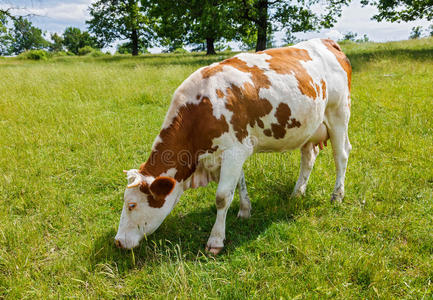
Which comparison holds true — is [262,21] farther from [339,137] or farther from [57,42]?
[57,42]

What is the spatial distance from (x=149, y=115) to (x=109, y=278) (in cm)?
473

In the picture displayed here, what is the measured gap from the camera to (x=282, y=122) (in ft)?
10.1

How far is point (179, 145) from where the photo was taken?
9.19 ft

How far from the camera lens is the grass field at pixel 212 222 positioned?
2.49 m

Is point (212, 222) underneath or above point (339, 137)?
underneath

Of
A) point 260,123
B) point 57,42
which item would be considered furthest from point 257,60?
point 57,42

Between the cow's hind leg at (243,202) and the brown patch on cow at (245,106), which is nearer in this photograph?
the brown patch on cow at (245,106)

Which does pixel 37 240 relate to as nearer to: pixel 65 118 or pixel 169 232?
pixel 169 232

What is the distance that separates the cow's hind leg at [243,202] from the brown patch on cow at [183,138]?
2.87 feet

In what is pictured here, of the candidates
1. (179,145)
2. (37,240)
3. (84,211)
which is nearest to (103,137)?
(84,211)

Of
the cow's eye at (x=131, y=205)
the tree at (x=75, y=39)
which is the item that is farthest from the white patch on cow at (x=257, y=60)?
the tree at (x=75, y=39)

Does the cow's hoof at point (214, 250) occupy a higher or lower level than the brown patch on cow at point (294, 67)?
lower

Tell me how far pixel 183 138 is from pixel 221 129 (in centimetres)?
38

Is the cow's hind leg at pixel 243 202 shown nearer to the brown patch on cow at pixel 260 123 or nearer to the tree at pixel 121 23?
the brown patch on cow at pixel 260 123
